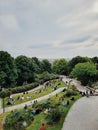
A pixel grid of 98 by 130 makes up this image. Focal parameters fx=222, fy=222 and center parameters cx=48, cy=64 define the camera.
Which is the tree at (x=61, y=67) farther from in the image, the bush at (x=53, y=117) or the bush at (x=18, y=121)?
the bush at (x=53, y=117)

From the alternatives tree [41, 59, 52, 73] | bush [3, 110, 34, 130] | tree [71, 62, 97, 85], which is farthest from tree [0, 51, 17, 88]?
tree [41, 59, 52, 73]

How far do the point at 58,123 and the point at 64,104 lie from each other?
23.5 feet

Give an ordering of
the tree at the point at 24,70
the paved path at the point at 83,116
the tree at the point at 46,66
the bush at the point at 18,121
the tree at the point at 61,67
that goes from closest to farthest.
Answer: the paved path at the point at 83,116
the bush at the point at 18,121
the tree at the point at 24,70
the tree at the point at 46,66
the tree at the point at 61,67

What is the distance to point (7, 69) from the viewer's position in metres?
59.8

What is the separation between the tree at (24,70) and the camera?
7075 centimetres

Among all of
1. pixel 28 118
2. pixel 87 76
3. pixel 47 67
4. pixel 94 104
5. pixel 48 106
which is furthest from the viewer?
pixel 47 67

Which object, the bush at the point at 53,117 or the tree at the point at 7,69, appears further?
the tree at the point at 7,69

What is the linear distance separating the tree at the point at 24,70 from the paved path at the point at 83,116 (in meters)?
38.7

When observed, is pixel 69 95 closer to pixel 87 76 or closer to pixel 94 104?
pixel 94 104

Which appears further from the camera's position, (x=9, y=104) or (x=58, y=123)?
(x=9, y=104)

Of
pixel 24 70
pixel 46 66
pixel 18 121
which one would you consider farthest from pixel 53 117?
pixel 46 66

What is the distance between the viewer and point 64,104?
30.7 meters

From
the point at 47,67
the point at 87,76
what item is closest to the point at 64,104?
the point at 87,76

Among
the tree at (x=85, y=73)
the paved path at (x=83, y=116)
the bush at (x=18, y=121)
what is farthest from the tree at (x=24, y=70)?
the bush at (x=18, y=121)
